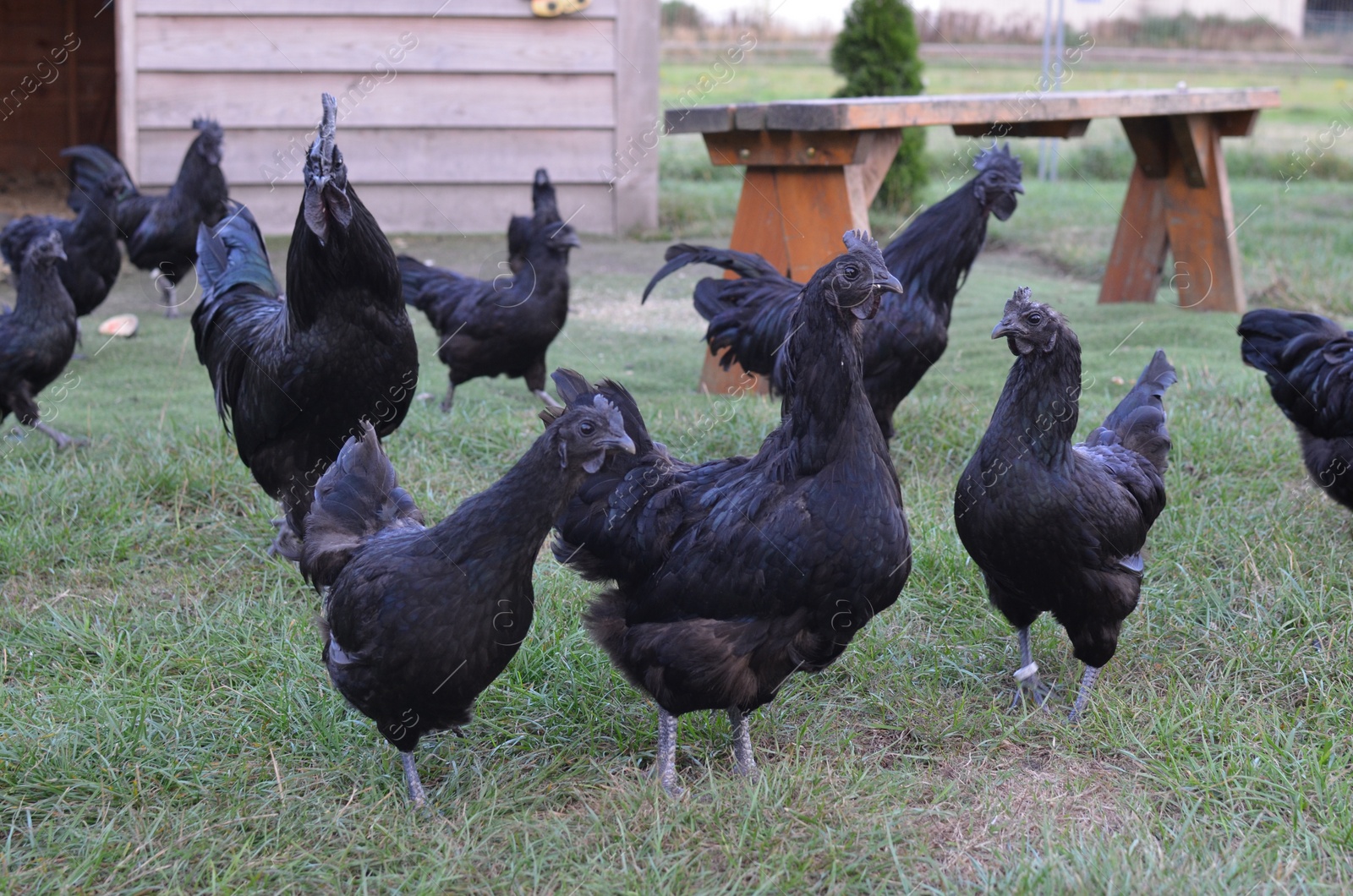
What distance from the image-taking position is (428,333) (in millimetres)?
8172

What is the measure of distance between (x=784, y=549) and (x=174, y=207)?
22.1 ft

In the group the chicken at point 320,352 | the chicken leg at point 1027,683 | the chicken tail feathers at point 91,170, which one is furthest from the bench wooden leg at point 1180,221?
the chicken tail feathers at point 91,170

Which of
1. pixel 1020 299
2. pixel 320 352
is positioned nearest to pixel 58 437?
pixel 320 352

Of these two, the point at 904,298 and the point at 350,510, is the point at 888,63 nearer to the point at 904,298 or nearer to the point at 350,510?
the point at 904,298

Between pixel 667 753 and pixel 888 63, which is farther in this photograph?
pixel 888 63

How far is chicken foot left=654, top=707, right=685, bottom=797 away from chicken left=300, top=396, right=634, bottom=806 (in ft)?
1.63

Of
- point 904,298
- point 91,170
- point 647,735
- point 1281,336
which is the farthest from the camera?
point 91,170

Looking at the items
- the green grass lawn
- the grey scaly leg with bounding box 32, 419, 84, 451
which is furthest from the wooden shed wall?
the green grass lawn

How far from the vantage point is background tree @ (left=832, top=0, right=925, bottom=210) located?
39.8 ft

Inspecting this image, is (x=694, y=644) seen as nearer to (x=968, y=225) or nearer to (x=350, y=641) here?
(x=350, y=641)

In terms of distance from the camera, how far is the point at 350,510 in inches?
127

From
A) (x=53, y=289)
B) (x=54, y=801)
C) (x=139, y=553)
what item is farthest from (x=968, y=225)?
Result: (x=53, y=289)

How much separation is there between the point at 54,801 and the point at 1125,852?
270cm

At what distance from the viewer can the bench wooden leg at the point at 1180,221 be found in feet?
27.3
